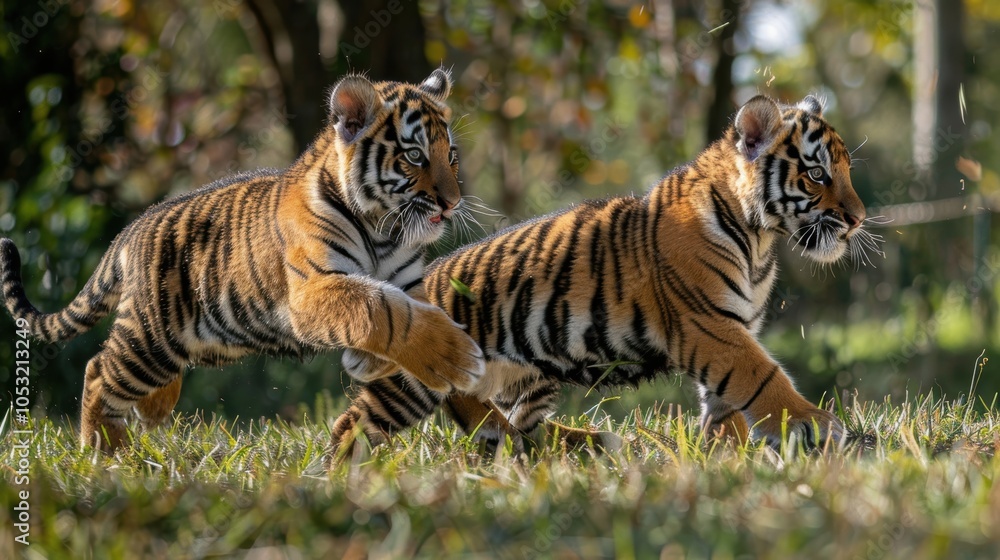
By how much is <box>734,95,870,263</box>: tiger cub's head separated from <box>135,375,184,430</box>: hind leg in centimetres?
280

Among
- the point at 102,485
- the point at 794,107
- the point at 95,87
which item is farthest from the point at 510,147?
the point at 102,485

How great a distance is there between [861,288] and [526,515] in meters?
9.66

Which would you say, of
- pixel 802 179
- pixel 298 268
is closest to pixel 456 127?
pixel 298 268

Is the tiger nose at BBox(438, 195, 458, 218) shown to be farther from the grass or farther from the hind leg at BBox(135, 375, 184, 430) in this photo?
the hind leg at BBox(135, 375, 184, 430)

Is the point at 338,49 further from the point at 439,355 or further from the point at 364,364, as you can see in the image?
the point at 439,355

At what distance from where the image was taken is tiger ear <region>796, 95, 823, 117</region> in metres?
4.59

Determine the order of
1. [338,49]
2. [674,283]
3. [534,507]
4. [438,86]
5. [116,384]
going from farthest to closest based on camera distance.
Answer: [338,49] < [116,384] < [438,86] < [674,283] < [534,507]

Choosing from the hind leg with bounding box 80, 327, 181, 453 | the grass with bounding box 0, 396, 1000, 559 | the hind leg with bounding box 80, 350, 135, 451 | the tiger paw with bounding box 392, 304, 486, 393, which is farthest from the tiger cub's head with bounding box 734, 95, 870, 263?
the hind leg with bounding box 80, 350, 135, 451

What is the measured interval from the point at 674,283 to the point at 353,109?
143 centimetres

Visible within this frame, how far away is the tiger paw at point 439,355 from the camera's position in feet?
12.7

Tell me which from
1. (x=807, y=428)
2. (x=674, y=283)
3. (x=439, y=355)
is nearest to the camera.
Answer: (x=439, y=355)

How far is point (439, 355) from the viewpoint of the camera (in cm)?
388

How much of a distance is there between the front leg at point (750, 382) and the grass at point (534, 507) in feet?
0.50

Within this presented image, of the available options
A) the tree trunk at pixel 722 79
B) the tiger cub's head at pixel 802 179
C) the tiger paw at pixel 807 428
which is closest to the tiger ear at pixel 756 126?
the tiger cub's head at pixel 802 179
